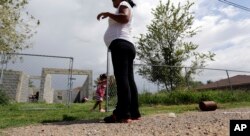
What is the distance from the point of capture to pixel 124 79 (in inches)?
197

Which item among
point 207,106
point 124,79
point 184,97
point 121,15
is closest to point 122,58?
point 124,79

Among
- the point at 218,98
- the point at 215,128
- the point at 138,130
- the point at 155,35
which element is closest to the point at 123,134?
the point at 138,130

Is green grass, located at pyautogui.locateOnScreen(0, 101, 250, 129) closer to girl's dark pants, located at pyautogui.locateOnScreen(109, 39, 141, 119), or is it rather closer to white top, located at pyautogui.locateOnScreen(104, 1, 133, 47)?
girl's dark pants, located at pyautogui.locateOnScreen(109, 39, 141, 119)

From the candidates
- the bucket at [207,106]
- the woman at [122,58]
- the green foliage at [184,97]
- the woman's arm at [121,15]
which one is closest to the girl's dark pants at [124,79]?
the woman at [122,58]

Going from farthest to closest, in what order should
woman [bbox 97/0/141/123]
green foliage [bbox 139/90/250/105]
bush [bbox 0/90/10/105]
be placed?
green foliage [bbox 139/90/250/105]
bush [bbox 0/90/10/105]
woman [bbox 97/0/141/123]

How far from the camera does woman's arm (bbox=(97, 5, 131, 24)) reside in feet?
16.7

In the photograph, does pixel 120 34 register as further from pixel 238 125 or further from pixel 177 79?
pixel 177 79

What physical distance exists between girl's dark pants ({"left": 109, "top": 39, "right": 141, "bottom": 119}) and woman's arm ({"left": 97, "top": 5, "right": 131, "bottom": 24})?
0.94 feet

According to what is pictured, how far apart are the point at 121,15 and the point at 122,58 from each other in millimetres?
607

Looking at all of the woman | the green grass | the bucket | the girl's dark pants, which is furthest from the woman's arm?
the bucket

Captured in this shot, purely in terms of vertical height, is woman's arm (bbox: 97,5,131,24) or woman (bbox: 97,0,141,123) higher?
woman's arm (bbox: 97,5,131,24)

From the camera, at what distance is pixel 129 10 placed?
521 cm

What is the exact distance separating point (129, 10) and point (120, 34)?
38 centimetres

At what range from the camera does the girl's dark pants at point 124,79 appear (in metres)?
4.93
